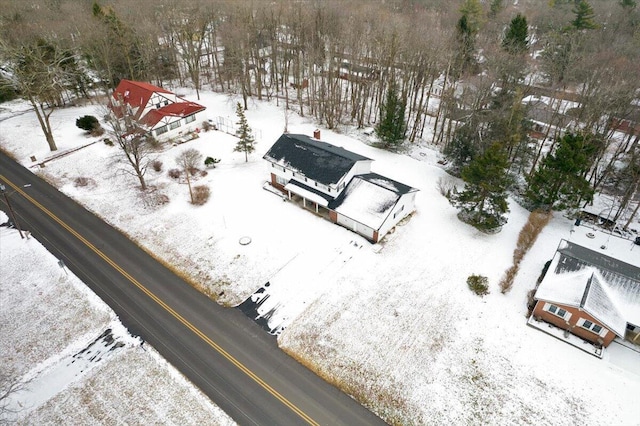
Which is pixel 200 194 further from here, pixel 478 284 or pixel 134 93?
pixel 478 284

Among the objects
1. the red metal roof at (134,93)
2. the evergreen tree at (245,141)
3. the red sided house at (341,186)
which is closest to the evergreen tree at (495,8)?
the red sided house at (341,186)

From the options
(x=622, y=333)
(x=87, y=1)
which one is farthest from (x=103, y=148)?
(x=622, y=333)

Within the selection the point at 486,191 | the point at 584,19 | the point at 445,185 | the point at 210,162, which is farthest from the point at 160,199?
the point at 584,19

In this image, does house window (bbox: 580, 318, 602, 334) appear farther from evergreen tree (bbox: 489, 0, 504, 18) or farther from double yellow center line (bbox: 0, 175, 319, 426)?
evergreen tree (bbox: 489, 0, 504, 18)

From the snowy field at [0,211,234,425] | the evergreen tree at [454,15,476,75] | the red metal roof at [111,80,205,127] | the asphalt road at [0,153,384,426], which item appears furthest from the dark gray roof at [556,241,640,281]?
the red metal roof at [111,80,205,127]

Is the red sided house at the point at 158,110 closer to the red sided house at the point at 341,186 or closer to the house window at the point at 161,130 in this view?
the house window at the point at 161,130

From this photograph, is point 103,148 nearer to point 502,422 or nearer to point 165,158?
point 165,158
